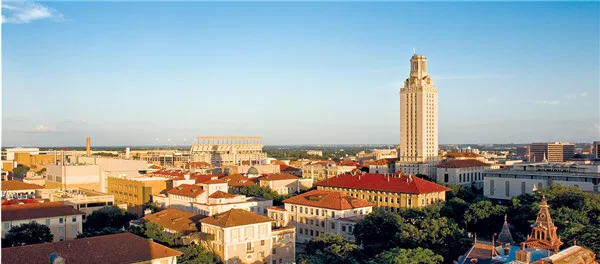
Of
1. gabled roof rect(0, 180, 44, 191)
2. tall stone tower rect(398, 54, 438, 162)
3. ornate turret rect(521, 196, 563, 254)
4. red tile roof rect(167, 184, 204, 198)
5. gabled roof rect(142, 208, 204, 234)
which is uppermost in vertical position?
tall stone tower rect(398, 54, 438, 162)

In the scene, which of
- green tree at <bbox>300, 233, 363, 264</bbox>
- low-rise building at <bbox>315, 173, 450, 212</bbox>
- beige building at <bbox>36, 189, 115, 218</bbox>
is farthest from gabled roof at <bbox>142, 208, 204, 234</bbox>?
low-rise building at <bbox>315, 173, 450, 212</bbox>

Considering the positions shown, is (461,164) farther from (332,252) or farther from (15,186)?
(15,186)

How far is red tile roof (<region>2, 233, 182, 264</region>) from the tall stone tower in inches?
4278

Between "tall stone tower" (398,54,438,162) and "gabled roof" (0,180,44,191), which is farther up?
"tall stone tower" (398,54,438,162)

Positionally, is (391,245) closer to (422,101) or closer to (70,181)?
(70,181)

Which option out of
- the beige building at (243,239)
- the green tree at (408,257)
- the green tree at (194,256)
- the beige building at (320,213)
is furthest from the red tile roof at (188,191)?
the green tree at (408,257)

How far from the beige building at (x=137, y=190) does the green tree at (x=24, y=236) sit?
3446 centimetres

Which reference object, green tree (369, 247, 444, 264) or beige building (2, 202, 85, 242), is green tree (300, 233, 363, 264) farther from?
beige building (2, 202, 85, 242)

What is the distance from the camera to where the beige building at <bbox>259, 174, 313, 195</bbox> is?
108 metres

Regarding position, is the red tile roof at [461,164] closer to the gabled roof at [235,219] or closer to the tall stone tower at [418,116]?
the tall stone tower at [418,116]

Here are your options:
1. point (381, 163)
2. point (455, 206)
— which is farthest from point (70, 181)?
point (381, 163)

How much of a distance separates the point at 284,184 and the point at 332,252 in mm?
66255

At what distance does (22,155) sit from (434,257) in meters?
177

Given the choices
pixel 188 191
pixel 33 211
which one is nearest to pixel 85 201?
pixel 188 191
